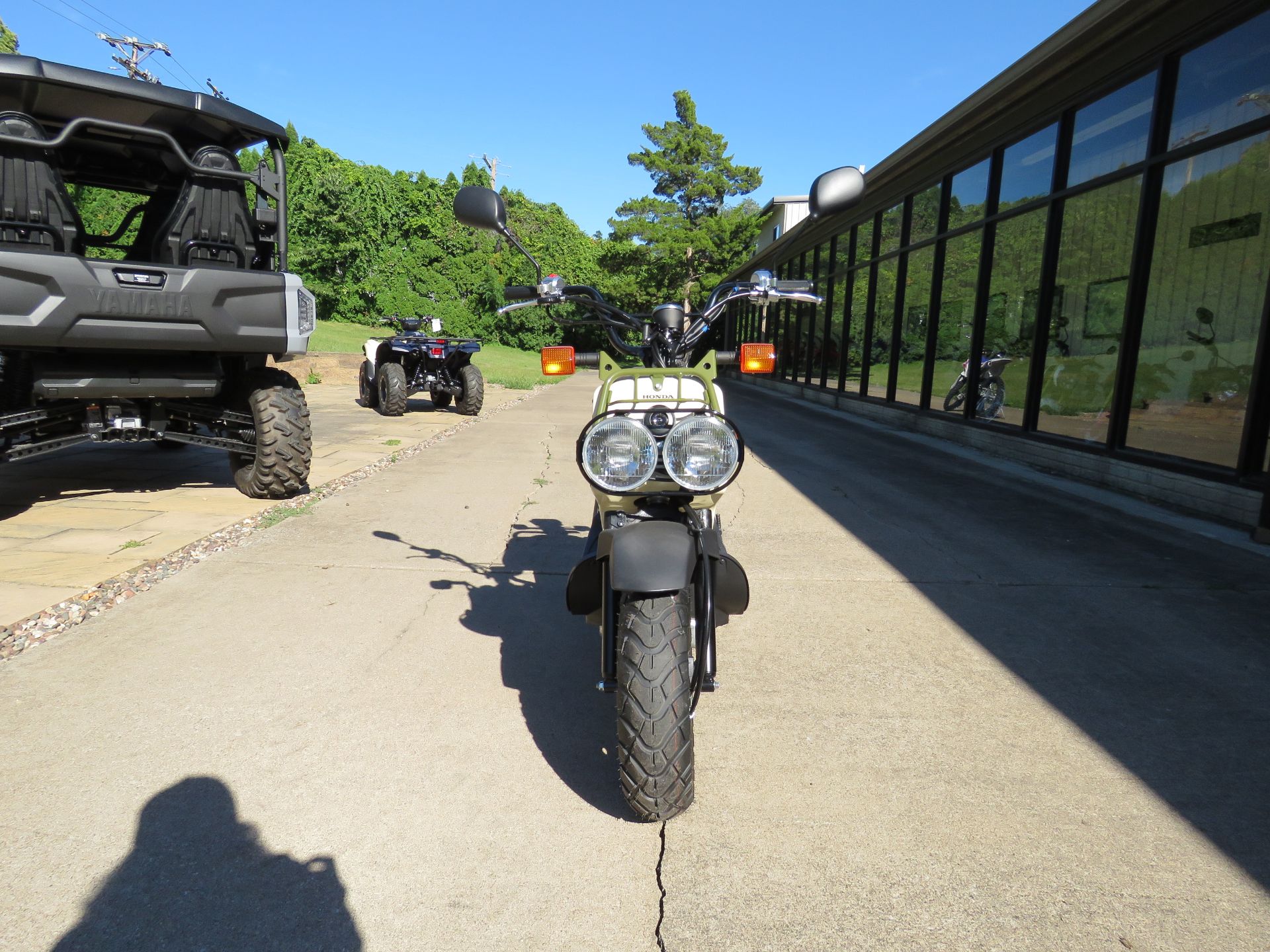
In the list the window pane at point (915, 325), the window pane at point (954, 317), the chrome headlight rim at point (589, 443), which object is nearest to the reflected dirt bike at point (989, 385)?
the window pane at point (954, 317)

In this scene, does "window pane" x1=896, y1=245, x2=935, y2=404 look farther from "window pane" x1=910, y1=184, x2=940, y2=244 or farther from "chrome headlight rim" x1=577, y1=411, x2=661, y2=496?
"chrome headlight rim" x1=577, y1=411, x2=661, y2=496

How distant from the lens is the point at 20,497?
5.82 metres

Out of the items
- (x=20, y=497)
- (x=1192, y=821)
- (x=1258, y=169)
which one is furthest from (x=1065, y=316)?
(x=20, y=497)

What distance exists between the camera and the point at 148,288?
4855 mm

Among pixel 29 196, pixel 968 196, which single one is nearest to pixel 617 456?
pixel 29 196

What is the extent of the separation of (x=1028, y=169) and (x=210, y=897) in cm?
1100

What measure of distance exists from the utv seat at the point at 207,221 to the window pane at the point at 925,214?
10.4 meters

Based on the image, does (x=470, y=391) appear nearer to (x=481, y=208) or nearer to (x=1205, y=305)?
(x=1205, y=305)

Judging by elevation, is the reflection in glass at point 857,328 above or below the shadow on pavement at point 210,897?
above

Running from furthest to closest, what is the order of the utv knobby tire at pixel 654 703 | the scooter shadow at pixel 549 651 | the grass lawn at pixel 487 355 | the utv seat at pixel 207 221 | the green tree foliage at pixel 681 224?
the green tree foliage at pixel 681 224 < the grass lawn at pixel 487 355 < the utv seat at pixel 207 221 < the scooter shadow at pixel 549 651 < the utv knobby tire at pixel 654 703

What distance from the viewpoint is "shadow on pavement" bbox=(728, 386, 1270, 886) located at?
8.65 ft

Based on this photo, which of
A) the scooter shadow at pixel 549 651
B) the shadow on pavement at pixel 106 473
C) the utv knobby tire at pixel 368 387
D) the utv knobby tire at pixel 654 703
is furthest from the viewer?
the utv knobby tire at pixel 368 387

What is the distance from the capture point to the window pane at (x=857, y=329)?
16.2 meters

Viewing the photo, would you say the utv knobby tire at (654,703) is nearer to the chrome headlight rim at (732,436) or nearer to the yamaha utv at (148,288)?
the chrome headlight rim at (732,436)
